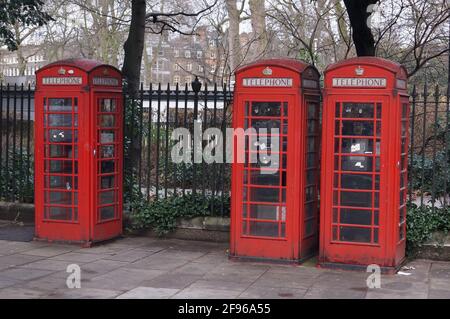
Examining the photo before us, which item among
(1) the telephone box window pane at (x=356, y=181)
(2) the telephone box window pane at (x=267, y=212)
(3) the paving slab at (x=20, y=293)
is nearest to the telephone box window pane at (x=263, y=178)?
(2) the telephone box window pane at (x=267, y=212)

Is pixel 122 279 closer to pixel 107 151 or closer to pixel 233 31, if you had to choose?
pixel 107 151

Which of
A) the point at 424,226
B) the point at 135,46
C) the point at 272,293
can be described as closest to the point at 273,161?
the point at 272,293

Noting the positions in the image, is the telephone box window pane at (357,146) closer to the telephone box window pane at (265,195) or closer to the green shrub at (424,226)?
the telephone box window pane at (265,195)

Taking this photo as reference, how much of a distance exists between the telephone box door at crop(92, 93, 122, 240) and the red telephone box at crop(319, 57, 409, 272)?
3279 mm

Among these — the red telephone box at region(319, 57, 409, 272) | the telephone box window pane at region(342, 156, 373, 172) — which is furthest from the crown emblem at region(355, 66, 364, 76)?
the telephone box window pane at region(342, 156, 373, 172)

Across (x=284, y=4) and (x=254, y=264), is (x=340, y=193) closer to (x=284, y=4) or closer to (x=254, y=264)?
(x=254, y=264)

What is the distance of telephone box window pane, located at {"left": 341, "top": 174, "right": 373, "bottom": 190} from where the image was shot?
7633 mm

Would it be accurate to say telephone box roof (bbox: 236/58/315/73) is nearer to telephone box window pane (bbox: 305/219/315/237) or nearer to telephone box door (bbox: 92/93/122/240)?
telephone box window pane (bbox: 305/219/315/237)

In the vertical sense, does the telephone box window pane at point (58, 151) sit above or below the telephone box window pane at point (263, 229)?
above

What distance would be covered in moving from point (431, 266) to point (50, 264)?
4.86 m

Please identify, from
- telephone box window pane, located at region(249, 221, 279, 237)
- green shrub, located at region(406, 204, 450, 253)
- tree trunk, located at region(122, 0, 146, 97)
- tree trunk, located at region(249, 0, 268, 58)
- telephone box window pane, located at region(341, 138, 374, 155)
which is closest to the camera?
telephone box window pane, located at region(341, 138, 374, 155)

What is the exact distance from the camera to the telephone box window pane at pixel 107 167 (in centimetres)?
920

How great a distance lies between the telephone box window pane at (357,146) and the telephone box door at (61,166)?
363 cm
